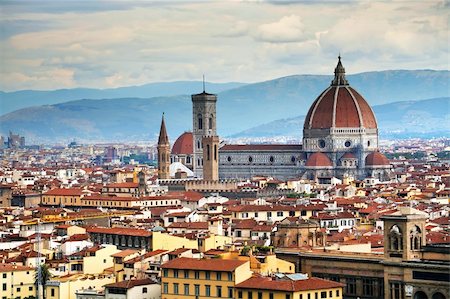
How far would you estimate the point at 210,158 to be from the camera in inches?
4478

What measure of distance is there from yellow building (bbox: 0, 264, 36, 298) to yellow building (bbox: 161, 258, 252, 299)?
6.66 meters

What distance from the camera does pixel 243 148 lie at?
127062 mm

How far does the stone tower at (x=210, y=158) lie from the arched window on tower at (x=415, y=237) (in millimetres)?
69268

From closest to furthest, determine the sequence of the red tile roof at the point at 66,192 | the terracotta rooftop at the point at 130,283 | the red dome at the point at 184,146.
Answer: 1. the terracotta rooftop at the point at 130,283
2. the red tile roof at the point at 66,192
3. the red dome at the point at 184,146

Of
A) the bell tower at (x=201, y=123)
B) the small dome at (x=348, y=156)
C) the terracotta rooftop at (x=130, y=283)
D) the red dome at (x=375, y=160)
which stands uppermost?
the bell tower at (x=201, y=123)

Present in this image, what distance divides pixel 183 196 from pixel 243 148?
42.7 m

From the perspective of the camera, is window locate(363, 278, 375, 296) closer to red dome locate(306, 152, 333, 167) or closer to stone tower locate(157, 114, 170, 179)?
stone tower locate(157, 114, 170, 179)

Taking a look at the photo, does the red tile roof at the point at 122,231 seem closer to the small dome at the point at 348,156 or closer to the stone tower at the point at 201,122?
the small dome at the point at 348,156

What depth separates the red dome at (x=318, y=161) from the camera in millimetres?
119825

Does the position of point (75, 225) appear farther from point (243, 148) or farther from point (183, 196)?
point (243, 148)

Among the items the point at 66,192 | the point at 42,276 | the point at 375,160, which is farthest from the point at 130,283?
the point at 375,160

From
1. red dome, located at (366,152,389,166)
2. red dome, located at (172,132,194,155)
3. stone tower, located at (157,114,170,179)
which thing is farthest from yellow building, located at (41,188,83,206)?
red dome, located at (172,132,194,155)

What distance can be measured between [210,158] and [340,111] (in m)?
15.1

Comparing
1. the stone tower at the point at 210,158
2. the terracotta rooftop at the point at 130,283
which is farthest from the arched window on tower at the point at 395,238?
the stone tower at the point at 210,158
